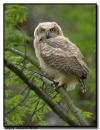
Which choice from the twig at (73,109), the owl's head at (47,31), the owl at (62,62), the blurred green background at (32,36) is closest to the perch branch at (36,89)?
the twig at (73,109)

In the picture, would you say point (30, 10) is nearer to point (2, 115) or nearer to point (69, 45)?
point (69, 45)

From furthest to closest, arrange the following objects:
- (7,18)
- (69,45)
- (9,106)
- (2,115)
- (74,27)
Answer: (74,27) → (7,18) → (9,106) → (69,45) → (2,115)

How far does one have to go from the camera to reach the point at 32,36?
7.68m

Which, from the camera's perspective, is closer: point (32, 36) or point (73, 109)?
point (73, 109)

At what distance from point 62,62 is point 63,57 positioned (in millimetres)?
95

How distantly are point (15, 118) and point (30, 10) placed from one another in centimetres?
424

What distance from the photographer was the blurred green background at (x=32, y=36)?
4504 millimetres

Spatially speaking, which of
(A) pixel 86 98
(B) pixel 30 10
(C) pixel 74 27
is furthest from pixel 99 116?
(C) pixel 74 27

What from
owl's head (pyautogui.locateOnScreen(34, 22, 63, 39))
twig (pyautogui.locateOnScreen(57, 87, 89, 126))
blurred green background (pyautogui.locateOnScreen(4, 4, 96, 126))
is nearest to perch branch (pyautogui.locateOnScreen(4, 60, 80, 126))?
twig (pyautogui.locateOnScreen(57, 87, 89, 126))

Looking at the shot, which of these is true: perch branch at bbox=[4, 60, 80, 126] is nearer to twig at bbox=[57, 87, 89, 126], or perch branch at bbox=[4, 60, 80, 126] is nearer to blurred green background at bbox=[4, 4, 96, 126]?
twig at bbox=[57, 87, 89, 126]

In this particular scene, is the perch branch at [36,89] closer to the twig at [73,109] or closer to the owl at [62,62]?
the twig at [73,109]

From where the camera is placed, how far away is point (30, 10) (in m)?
8.13

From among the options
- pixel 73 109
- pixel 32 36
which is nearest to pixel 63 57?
pixel 73 109

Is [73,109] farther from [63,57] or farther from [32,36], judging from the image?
[32,36]
